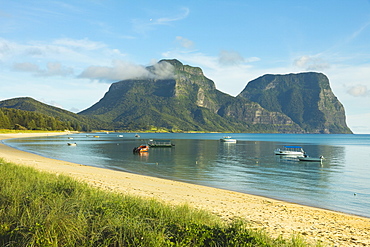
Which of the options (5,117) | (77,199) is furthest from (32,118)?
(77,199)

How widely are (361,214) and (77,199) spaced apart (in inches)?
800

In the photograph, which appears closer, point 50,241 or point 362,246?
point 50,241

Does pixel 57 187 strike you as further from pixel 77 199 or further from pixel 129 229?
pixel 129 229

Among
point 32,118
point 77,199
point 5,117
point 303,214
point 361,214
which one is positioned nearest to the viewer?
point 77,199

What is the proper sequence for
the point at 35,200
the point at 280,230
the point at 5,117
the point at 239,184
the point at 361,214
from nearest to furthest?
the point at 35,200 < the point at 280,230 < the point at 361,214 < the point at 239,184 < the point at 5,117

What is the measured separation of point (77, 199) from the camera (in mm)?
11383

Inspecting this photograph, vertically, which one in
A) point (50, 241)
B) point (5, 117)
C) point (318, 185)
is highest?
point (5, 117)

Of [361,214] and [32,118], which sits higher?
[32,118]

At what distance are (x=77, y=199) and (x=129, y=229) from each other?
3913mm

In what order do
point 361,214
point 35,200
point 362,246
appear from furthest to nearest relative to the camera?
point 361,214 → point 362,246 → point 35,200

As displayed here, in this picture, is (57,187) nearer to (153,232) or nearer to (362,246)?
(153,232)

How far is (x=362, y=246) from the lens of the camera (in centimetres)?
1220

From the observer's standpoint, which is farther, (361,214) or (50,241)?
(361,214)

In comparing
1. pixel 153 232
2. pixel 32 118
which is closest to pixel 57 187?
pixel 153 232
